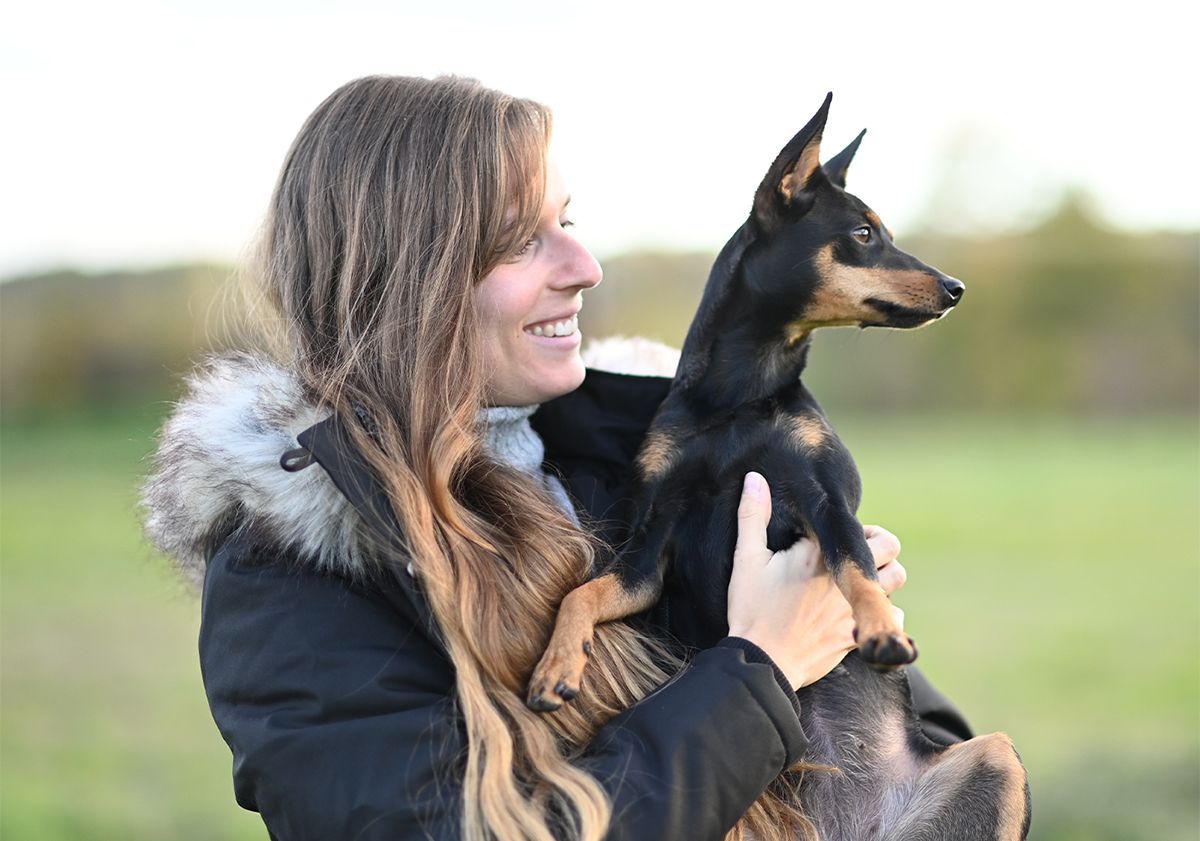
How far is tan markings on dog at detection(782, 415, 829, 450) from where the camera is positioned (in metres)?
2.36

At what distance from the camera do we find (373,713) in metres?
1.73

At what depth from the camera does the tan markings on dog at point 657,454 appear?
92.6 inches

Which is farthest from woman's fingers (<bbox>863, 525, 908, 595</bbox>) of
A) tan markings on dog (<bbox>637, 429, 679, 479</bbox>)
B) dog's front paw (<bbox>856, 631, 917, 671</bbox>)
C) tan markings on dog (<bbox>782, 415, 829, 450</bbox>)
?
tan markings on dog (<bbox>637, 429, 679, 479</bbox>)

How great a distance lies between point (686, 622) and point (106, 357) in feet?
49.6

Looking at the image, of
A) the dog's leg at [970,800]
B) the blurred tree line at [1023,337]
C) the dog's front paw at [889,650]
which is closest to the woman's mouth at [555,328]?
the dog's front paw at [889,650]

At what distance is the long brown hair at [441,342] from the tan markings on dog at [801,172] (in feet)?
1.89

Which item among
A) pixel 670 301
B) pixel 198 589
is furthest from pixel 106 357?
pixel 198 589

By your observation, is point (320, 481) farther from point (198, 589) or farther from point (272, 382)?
point (198, 589)

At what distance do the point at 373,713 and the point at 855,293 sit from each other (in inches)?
54.4

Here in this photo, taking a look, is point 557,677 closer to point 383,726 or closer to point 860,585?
point 383,726

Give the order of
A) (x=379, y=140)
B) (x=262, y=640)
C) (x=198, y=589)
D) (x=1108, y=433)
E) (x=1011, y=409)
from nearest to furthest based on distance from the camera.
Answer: (x=262, y=640) < (x=379, y=140) < (x=198, y=589) < (x=1108, y=433) < (x=1011, y=409)

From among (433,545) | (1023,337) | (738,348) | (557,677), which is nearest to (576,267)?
(738,348)

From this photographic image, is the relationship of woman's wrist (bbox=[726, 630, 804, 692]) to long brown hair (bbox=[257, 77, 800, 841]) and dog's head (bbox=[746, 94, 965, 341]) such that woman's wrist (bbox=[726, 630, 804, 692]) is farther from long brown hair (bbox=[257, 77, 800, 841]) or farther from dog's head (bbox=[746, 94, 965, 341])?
dog's head (bbox=[746, 94, 965, 341])

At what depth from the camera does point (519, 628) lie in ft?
6.41
